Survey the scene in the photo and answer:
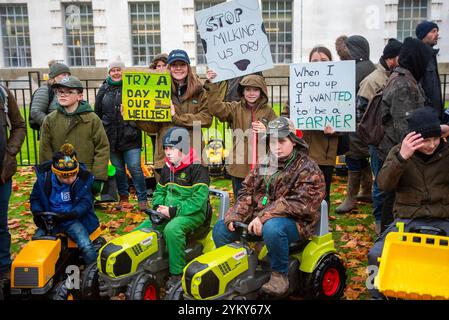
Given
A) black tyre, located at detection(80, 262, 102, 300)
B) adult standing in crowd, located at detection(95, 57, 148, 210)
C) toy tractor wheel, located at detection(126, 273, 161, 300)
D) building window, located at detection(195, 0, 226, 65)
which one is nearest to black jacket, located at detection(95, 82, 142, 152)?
adult standing in crowd, located at detection(95, 57, 148, 210)

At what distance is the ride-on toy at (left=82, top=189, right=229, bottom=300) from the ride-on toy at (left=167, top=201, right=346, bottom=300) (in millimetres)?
321

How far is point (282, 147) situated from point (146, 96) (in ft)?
6.25

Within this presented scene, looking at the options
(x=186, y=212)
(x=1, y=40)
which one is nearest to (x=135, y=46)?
(x=1, y=40)

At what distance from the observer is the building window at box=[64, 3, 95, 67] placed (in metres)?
21.0

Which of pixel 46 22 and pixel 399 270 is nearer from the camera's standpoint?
pixel 399 270

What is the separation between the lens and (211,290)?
3.77m

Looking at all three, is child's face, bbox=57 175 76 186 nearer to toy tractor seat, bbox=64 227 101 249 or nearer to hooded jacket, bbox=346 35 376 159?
toy tractor seat, bbox=64 227 101 249

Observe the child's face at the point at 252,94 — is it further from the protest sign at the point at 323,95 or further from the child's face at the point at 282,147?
the child's face at the point at 282,147

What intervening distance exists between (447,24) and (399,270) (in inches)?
747

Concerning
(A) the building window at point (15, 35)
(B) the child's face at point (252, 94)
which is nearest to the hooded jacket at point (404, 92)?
(B) the child's face at point (252, 94)

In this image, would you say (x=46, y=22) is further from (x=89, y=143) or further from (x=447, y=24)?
(x=89, y=143)

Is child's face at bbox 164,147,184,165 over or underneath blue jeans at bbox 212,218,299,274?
over

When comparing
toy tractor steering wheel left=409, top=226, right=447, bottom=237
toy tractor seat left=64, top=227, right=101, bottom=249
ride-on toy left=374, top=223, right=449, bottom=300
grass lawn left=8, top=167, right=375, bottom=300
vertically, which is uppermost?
toy tractor steering wheel left=409, top=226, right=447, bottom=237
